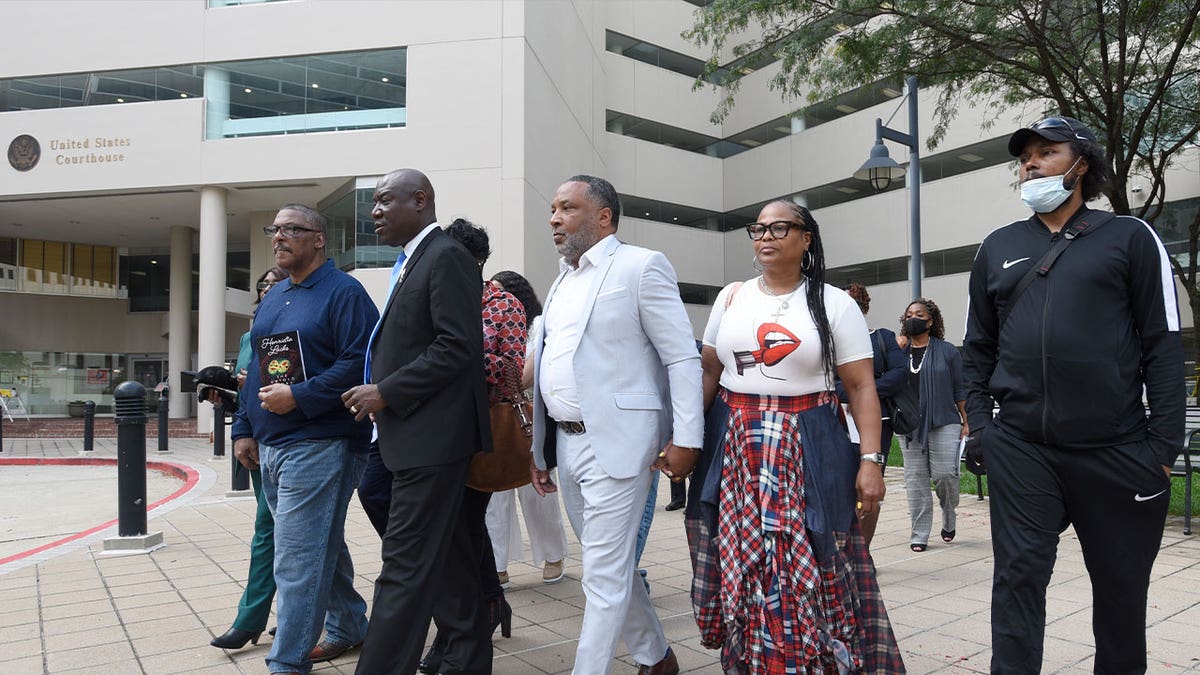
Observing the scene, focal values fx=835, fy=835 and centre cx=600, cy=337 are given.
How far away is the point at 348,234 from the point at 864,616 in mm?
19872

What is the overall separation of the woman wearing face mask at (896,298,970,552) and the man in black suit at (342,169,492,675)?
4.29 meters

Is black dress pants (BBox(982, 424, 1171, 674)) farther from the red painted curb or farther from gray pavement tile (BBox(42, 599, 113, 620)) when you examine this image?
the red painted curb

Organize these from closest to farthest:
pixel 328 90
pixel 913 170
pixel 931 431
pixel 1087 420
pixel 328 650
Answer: pixel 1087 420 → pixel 328 650 → pixel 931 431 → pixel 913 170 → pixel 328 90

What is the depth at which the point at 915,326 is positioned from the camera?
22.2ft

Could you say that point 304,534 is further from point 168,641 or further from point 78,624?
point 78,624

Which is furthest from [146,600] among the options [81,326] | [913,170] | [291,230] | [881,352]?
[81,326]

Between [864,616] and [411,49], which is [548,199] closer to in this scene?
[411,49]

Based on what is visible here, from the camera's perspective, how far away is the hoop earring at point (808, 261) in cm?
334

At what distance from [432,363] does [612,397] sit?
0.69 m

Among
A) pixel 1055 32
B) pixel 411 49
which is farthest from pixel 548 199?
pixel 1055 32

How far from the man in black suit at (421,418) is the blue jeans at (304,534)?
52 cm

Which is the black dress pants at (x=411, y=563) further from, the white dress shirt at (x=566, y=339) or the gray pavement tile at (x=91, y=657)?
the gray pavement tile at (x=91, y=657)

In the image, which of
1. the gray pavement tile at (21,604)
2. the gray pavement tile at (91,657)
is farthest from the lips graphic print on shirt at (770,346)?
the gray pavement tile at (21,604)

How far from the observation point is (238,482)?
9.70m
